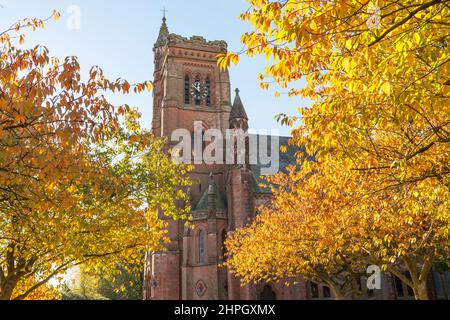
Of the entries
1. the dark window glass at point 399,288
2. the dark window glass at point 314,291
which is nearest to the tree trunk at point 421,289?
the dark window glass at point 314,291

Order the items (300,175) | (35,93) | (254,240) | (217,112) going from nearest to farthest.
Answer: (35,93)
(300,175)
(254,240)
(217,112)

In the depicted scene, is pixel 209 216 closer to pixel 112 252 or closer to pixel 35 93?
pixel 112 252

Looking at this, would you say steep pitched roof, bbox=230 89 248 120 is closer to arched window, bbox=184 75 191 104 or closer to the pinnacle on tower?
arched window, bbox=184 75 191 104

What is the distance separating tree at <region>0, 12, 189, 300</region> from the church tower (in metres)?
14.7

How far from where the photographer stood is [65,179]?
9523 millimetres

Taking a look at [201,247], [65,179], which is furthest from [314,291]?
[65,179]

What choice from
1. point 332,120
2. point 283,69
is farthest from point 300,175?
point 283,69

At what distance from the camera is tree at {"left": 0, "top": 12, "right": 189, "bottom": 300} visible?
7828 millimetres

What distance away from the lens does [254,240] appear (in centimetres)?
2295

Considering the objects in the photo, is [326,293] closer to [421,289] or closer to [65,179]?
[421,289]

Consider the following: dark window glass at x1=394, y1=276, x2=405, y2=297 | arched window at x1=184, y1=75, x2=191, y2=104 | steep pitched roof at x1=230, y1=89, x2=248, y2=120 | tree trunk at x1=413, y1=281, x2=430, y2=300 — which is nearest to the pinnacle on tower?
arched window at x1=184, y1=75, x2=191, y2=104

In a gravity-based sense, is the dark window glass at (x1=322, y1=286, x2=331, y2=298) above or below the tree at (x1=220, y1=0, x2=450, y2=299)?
below

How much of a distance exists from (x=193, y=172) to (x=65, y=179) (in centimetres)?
3143
